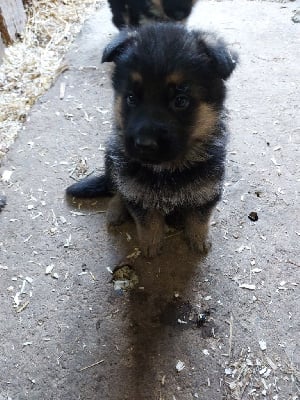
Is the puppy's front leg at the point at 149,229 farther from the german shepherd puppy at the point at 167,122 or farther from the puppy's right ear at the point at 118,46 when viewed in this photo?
the puppy's right ear at the point at 118,46

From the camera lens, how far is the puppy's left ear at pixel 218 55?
6.49 ft

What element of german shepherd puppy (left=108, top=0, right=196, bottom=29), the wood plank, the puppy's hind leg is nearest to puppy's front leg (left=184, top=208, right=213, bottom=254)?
the puppy's hind leg

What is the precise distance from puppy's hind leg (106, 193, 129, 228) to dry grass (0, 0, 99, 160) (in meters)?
1.01

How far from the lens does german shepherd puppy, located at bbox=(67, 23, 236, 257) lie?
1.96 meters

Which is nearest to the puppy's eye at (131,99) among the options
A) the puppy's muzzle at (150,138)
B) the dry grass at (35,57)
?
the puppy's muzzle at (150,138)

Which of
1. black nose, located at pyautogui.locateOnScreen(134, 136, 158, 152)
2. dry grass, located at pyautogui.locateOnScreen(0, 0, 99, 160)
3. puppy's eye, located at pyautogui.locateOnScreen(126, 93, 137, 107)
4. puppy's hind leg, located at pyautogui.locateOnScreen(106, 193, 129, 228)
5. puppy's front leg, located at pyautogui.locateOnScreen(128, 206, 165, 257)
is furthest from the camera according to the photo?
dry grass, located at pyautogui.locateOnScreen(0, 0, 99, 160)

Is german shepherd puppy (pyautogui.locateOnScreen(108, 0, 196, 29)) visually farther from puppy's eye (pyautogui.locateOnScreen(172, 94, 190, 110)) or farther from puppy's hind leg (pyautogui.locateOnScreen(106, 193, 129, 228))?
puppy's eye (pyautogui.locateOnScreen(172, 94, 190, 110))

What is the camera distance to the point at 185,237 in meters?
2.64

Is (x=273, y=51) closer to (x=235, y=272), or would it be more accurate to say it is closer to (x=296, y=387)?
(x=235, y=272)

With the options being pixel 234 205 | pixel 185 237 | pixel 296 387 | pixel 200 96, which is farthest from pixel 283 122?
pixel 296 387

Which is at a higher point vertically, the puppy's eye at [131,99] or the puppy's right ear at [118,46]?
the puppy's right ear at [118,46]

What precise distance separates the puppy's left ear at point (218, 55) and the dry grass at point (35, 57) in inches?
A: 69.8

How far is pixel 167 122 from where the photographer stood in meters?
1.98

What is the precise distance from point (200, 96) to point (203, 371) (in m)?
1.20
